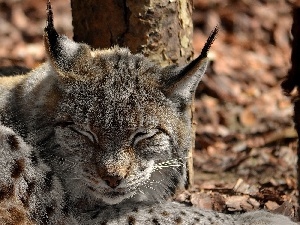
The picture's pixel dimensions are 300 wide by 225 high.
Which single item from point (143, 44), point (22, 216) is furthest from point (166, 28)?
point (22, 216)

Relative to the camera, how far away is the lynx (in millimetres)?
4414

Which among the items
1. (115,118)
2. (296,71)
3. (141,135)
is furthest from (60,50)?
(296,71)

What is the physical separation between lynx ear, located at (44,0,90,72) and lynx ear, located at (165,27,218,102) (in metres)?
0.61

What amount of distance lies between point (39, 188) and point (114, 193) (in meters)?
0.47

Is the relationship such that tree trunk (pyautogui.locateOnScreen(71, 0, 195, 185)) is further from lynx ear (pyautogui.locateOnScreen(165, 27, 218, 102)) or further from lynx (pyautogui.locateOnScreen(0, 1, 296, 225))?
lynx ear (pyautogui.locateOnScreen(165, 27, 218, 102))

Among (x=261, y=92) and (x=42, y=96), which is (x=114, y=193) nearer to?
(x=42, y=96)

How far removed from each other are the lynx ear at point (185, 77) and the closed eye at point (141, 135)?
321 mm

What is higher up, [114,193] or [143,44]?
[143,44]

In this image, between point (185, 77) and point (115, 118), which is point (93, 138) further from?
point (185, 77)

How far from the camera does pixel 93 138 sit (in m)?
4.47

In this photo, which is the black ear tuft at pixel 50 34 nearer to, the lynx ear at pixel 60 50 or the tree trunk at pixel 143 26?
the lynx ear at pixel 60 50

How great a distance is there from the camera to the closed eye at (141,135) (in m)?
4.50

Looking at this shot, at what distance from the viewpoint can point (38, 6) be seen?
11.8m

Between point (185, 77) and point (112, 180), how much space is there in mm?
865
